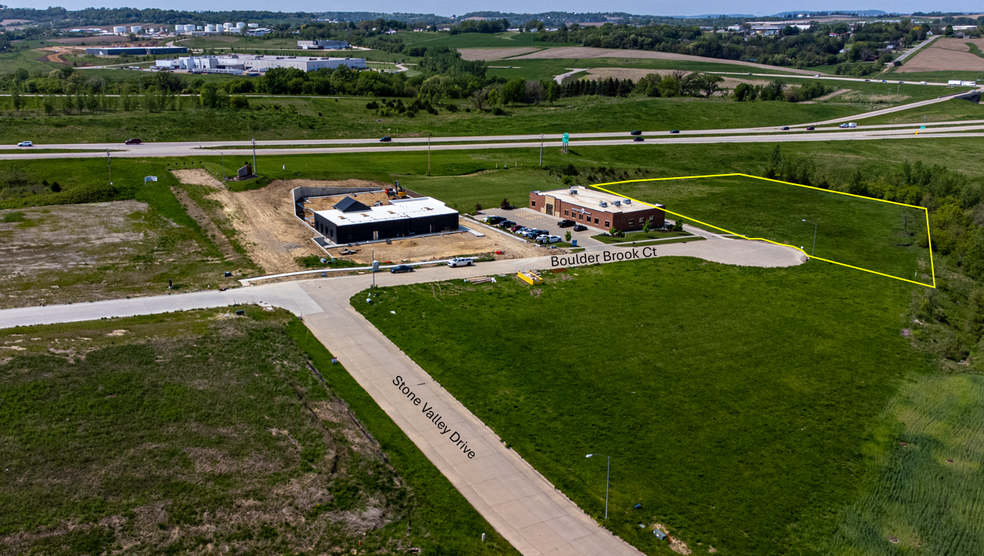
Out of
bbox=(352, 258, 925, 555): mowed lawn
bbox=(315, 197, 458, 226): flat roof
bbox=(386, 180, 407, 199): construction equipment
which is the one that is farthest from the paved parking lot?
bbox=(386, 180, 407, 199): construction equipment

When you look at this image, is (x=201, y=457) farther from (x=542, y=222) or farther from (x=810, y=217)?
(x=810, y=217)

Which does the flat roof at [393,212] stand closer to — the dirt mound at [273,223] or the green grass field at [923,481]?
the dirt mound at [273,223]

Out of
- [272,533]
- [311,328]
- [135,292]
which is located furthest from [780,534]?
[135,292]

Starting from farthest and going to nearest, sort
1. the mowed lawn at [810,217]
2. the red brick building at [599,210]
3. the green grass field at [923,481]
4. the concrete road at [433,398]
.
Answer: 1. the red brick building at [599,210]
2. the mowed lawn at [810,217]
3. the green grass field at [923,481]
4. the concrete road at [433,398]

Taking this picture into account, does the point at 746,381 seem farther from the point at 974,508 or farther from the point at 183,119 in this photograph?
the point at 183,119

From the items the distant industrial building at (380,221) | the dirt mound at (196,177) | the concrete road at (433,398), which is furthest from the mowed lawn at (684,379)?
the dirt mound at (196,177)

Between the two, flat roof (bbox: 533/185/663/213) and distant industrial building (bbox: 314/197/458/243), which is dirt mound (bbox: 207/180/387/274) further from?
flat roof (bbox: 533/185/663/213)
